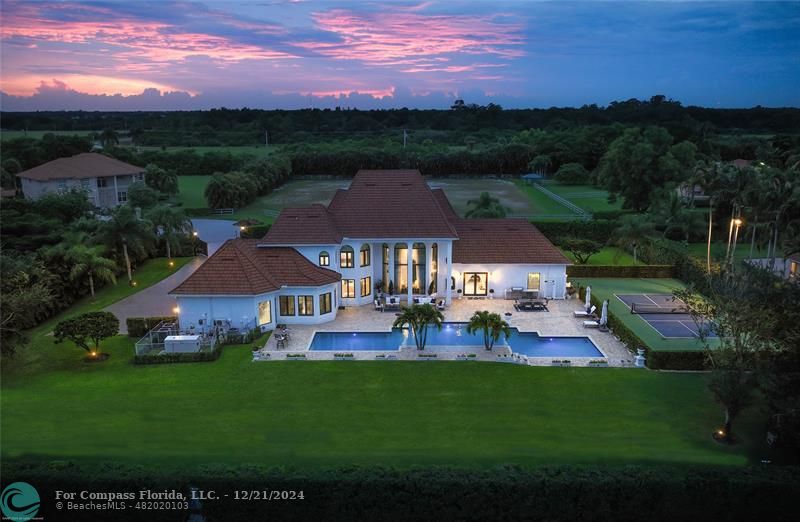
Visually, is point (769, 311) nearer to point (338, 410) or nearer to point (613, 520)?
point (613, 520)

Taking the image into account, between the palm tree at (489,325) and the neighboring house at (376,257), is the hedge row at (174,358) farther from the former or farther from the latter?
the palm tree at (489,325)

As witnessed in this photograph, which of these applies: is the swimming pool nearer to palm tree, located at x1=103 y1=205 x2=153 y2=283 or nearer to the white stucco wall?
the white stucco wall

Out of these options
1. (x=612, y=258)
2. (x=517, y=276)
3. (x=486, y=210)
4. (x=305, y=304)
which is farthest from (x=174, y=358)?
(x=612, y=258)

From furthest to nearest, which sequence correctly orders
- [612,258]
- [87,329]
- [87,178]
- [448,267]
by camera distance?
1. [87,178]
2. [612,258]
3. [448,267]
4. [87,329]

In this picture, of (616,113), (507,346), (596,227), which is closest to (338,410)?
(507,346)

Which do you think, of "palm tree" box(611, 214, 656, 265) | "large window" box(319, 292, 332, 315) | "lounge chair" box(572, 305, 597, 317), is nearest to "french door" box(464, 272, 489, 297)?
"lounge chair" box(572, 305, 597, 317)

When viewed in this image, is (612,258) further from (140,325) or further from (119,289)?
(119,289)
